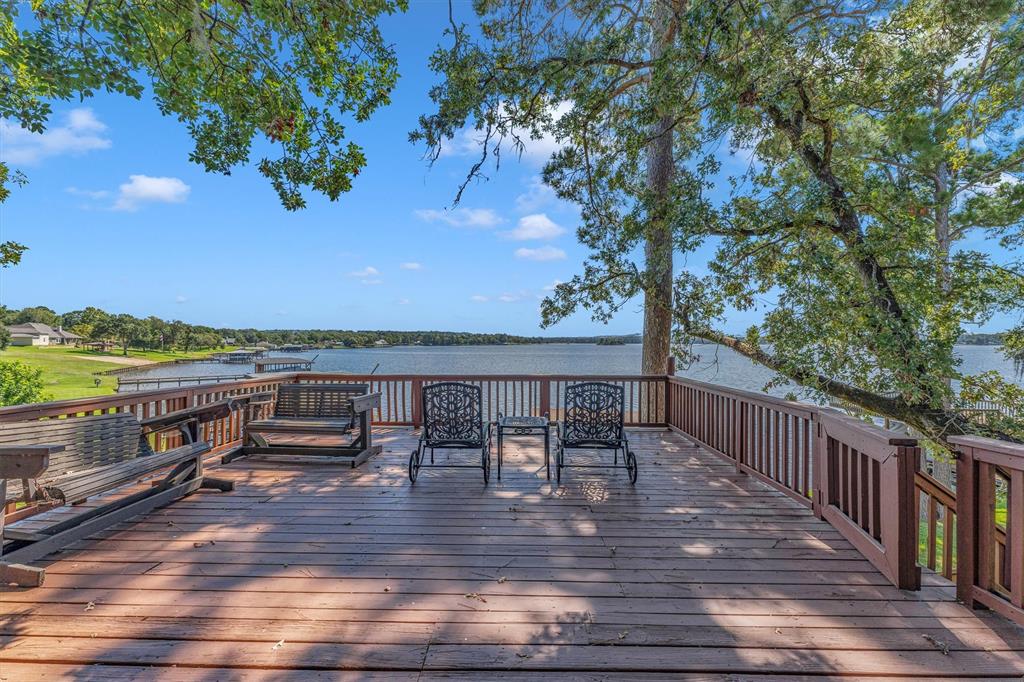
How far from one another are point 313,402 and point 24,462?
2.64 m

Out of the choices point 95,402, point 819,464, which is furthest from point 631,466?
point 95,402

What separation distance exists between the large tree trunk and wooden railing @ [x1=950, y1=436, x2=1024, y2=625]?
422 cm

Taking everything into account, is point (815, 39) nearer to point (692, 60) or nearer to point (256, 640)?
point (692, 60)

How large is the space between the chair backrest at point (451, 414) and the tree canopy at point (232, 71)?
2.14 meters

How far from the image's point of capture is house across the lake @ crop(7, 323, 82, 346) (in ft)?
140

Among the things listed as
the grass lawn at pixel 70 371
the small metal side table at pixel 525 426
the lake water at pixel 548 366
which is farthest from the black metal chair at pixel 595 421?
the grass lawn at pixel 70 371

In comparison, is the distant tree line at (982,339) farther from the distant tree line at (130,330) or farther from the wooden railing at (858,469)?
the distant tree line at (130,330)

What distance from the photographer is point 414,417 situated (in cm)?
630

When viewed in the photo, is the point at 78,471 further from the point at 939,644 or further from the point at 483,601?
the point at 939,644

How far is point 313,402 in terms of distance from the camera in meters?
4.69

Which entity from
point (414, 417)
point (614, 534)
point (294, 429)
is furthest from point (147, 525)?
point (414, 417)

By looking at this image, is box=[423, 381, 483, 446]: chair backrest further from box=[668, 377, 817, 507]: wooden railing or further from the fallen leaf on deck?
the fallen leaf on deck

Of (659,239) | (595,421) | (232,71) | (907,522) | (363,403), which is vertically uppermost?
(232,71)

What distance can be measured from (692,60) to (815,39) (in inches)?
75.6
